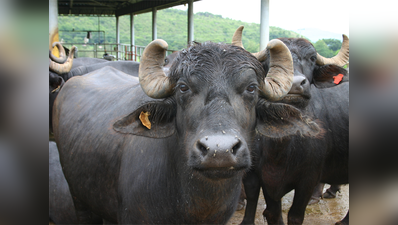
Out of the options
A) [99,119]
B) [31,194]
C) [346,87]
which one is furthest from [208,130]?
[346,87]

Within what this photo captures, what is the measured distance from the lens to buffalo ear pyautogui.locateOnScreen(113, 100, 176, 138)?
271 centimetres

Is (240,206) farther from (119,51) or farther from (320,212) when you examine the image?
(119,51)

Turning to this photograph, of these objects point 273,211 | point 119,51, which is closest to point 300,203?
point 273,211

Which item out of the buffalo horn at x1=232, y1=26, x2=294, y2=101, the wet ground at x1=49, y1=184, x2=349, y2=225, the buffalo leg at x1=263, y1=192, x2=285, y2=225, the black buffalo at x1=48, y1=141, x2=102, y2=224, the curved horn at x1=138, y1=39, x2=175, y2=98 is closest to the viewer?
the curved horn at x1=138, y1=39, x2=175, y2=98

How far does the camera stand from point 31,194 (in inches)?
38.5

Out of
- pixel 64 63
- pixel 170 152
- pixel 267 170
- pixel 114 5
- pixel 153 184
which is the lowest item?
pixel 267 170

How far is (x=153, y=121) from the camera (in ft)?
9.04

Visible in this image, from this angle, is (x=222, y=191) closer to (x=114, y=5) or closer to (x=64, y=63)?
(x=64, y=63)

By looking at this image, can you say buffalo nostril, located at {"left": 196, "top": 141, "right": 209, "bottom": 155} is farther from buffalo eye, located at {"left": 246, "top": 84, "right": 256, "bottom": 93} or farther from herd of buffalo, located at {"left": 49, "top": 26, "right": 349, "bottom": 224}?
buffalo eye, located at {"left": 246, "top": 84, "right": 256, "bottom": 93}

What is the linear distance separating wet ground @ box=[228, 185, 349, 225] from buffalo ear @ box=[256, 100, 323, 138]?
2861 millimetres

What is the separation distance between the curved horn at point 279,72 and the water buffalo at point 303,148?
0.86 metres

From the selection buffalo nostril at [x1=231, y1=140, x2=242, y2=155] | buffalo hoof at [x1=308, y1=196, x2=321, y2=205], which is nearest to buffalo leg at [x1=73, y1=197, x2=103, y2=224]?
buffalo nostril at [x1=231, y1=140, x2=242, y2=155]

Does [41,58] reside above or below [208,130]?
above

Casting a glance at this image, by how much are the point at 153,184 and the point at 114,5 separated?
2908cm
